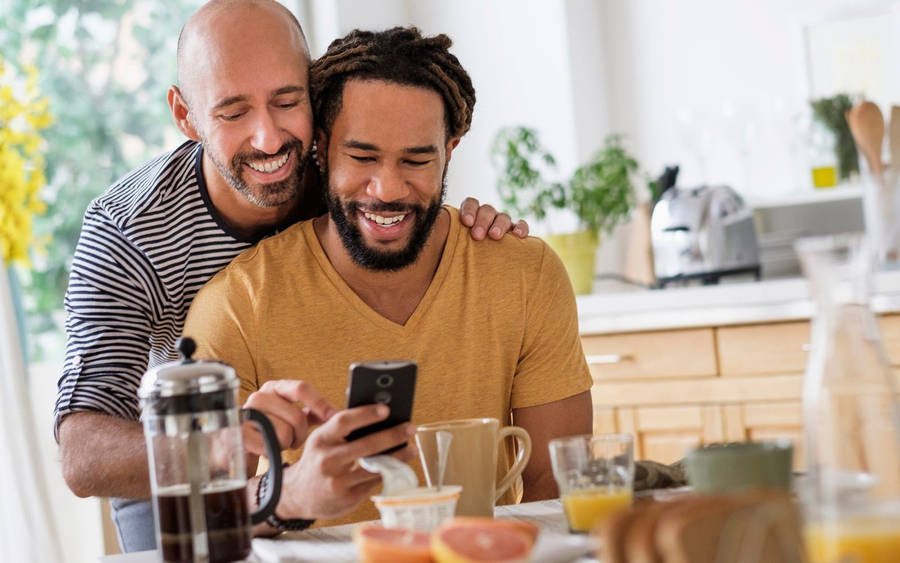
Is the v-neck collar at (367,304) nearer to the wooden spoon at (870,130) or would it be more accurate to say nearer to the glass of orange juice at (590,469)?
the glass of orange juice at (590,469)

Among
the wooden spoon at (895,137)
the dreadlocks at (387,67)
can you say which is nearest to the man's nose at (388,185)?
the dreadlocks at (387,67)

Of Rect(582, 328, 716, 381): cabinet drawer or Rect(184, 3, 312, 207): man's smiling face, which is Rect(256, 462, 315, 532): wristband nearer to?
Rect(184, 3, 312, 207): man's smiling face

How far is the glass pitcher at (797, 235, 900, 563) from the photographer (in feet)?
2.78

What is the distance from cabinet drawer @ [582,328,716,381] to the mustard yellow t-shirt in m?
1.33

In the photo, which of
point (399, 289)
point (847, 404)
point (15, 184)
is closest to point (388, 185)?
point (399, 289)

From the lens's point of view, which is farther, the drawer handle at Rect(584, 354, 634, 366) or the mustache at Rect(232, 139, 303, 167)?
the drawer handle at Rect(584, 354, 634, 366)

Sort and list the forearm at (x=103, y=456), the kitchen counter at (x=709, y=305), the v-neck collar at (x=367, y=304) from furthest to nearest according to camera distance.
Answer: the kitchen counter at (x=709, y=305) → the v-neck collar at (x=367, y=304) → the forearm at (x=103, y=456)

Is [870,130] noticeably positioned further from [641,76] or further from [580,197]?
[641,76]

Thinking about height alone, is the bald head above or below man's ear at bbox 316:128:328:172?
above

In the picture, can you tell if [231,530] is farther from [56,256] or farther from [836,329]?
[56,256]

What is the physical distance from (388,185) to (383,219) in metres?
0.05

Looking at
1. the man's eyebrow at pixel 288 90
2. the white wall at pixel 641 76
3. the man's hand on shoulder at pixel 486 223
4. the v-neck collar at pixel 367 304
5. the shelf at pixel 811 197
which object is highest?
the white wall at pixel 641 76

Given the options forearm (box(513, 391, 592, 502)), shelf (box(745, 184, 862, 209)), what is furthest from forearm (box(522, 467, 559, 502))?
shelf (box(745, 184, 862, 209))

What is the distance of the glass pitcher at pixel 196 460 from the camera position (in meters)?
1.19
